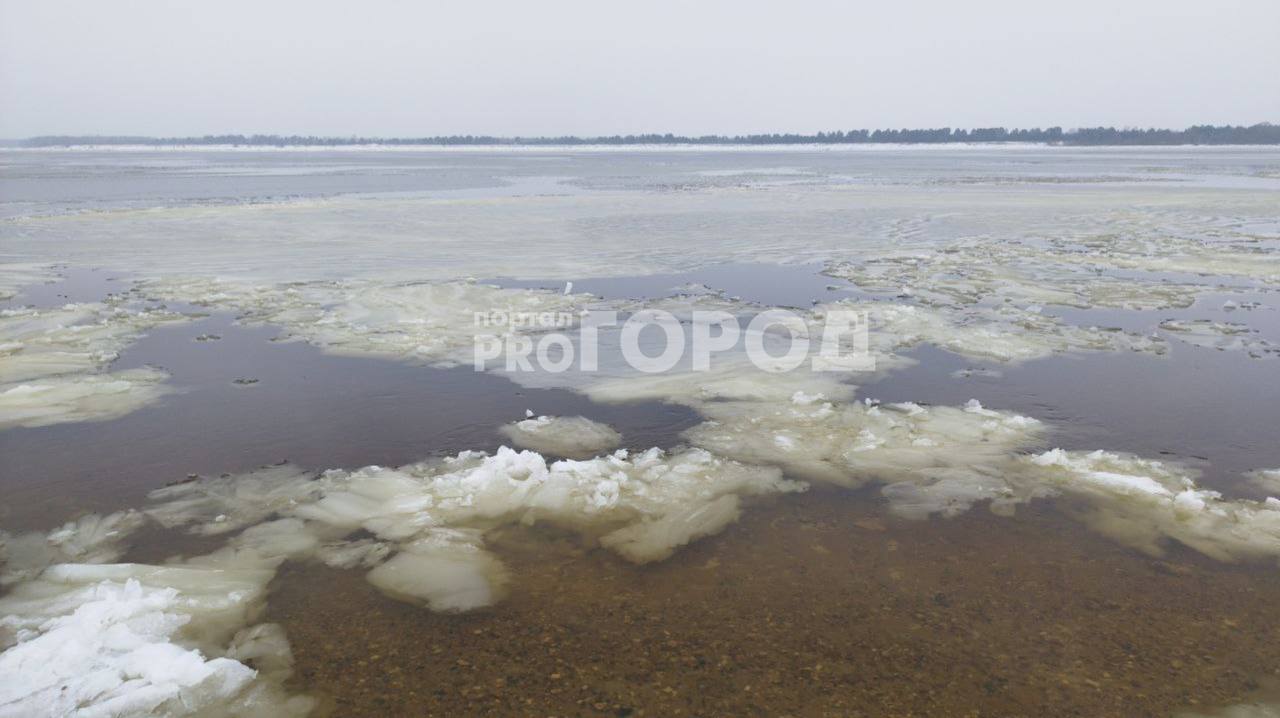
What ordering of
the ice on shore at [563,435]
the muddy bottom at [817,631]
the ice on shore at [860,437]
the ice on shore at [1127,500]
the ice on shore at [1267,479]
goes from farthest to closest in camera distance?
the ice on shore at [563,435]
the ice on shore at [860,437]
the ice on shore at [1267,479]
the ice on shore at [1127,500]
the muddy bottom at [817,631]

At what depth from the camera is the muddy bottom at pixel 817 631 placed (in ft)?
9.52

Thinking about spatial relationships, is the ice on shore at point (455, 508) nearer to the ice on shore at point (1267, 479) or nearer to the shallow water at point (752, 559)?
the shallow water at point (752, 559)

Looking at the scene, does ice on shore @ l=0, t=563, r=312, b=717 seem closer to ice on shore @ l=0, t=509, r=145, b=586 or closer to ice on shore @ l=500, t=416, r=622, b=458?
ice on shore @ l=0, t=509, r=145, b=586

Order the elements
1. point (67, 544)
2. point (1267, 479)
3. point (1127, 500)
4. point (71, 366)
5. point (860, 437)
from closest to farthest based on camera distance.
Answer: point (67, 544)
point (1127, 500)
point (1267, 479)
point (860, 437)
point (71, 366)

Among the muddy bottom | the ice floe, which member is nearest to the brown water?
the muddy bottom

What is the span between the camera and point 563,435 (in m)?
5.59

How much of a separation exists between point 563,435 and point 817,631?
8.93ft

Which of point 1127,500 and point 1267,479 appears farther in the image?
point 1267,479

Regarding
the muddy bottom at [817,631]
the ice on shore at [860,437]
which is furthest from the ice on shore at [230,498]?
the ice on shore at [860,437]

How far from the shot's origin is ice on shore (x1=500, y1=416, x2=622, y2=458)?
5.36 meters

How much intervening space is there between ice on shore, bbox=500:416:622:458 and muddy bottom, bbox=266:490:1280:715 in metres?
1.19

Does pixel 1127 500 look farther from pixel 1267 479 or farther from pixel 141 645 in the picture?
pixel 141 645

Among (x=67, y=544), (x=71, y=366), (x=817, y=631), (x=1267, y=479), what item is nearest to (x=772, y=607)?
(x=817, y=631)

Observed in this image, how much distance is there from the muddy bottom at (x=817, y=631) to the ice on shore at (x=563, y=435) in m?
1.19
